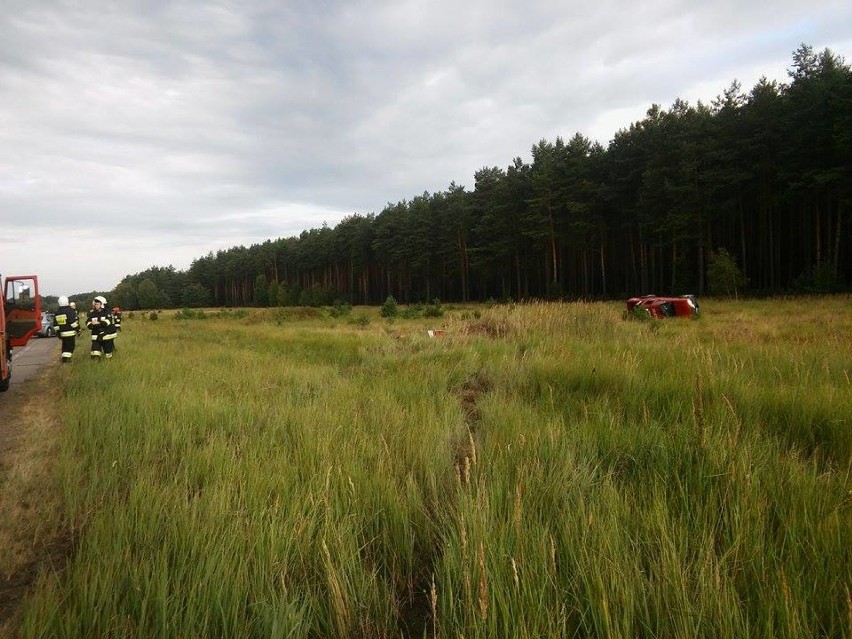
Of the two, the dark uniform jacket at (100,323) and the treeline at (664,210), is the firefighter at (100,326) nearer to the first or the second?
the dark uniform jacket at (100,323)

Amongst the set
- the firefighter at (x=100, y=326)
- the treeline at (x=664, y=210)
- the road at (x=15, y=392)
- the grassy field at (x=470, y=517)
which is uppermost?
the treeline at (x=664, y=210)

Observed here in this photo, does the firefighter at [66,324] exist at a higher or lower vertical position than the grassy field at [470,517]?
higher

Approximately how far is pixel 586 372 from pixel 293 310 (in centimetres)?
3777

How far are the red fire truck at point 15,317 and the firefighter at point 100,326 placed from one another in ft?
4.03

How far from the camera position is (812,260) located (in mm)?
32906

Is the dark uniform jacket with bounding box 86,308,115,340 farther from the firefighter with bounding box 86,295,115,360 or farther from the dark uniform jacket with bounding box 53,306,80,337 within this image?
the dark uniform jacket with bounding box 53,306,80,337

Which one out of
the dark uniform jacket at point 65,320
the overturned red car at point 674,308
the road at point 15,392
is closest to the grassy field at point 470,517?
the road at point 15,392

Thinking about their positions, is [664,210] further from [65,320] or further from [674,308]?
[65,320]

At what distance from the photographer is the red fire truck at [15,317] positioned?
7840 millimetres

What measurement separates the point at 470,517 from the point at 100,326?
12288mm

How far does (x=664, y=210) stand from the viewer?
3456 centimetres

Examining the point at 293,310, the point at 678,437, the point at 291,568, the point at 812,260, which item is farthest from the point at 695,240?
the point at 291,568

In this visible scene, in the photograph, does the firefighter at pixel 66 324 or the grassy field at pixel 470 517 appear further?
the firefighter at pixel 66 324

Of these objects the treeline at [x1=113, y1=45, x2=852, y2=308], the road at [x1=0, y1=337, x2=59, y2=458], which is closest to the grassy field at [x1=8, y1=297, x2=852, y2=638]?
the road at [x1=0, y1=337, x2=59, y2=458]
